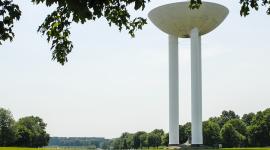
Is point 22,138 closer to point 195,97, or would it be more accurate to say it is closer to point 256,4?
point 195,97

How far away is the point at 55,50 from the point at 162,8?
31780mm

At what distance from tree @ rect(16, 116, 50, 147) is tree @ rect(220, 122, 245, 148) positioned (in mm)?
28059

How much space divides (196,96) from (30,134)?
3935 centimetres

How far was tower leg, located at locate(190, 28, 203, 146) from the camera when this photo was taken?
35.1 m

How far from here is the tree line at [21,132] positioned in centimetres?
6044

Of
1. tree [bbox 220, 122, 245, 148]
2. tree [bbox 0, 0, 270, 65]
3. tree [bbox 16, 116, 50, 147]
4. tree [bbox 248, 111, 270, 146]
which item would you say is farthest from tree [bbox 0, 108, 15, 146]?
tree [bbox 0, 0, 270, 65]

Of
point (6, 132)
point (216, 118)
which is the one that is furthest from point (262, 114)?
point (6, 132)

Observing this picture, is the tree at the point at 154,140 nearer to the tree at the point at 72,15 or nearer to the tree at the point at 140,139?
the tree at the point at 140,139

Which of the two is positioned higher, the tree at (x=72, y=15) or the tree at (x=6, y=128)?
the tree at (x=6, y=128)

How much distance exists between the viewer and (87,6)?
3904 millimetres

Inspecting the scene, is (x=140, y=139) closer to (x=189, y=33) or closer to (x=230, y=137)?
(x=230, y=137)

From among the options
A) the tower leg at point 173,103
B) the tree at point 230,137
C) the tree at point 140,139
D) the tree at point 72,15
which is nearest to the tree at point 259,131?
the tree at point 230,137

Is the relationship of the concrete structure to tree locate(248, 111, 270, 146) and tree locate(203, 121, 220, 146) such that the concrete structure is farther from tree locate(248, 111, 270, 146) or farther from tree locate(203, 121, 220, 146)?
tree locate(203, 121, 220, 146)

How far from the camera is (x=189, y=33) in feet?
124
